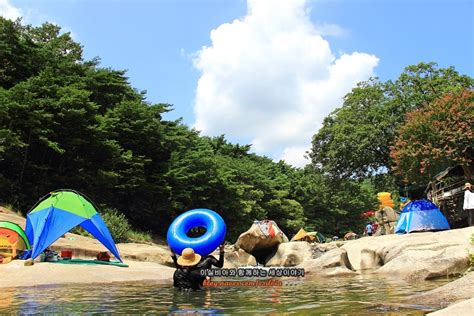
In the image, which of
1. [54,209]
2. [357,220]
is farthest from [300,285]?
[357,220]

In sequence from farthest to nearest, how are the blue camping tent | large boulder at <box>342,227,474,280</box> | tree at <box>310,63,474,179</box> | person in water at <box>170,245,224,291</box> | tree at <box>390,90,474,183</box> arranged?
tree at <box>310,63,474,179</box> → the blue camping tent → tree at <box>390,90,474,183</box> → large boulder at <box>342,227,474,280</box> → person in water at <box>170,245,224,291</box>

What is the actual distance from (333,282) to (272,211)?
36.9 m

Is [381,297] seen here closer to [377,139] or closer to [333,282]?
[333,282]

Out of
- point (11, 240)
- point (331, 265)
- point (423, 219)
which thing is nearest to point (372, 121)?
point (423, 219)

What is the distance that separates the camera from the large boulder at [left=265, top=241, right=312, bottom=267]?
22.3 meters

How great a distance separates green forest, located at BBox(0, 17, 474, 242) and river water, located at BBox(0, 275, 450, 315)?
34.8 feet

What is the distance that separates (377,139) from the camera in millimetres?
33000

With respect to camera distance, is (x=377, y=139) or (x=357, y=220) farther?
(x=357, y=220)

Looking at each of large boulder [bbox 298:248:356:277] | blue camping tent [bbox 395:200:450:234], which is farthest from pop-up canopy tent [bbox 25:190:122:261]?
blue camping tent [bbox 395:200:450:234]

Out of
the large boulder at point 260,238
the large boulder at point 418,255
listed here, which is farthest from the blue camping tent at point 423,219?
the large boulder at point 260,238

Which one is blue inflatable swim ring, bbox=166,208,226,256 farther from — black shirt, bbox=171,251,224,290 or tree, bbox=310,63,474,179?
tree, bbox=310,63,474,179

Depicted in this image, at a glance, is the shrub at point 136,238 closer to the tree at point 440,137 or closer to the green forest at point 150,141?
the green forest at point 150,141

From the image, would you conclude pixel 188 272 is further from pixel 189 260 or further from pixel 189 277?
pixel 189 260

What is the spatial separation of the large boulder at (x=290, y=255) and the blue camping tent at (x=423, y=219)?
4623 mm
